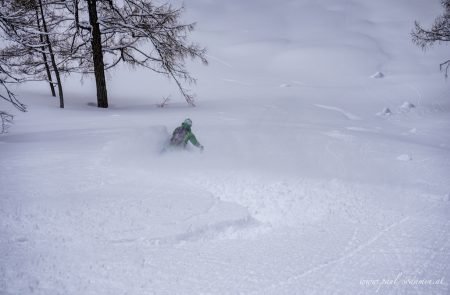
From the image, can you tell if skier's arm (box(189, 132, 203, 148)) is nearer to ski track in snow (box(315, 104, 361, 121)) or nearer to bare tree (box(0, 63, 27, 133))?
bare tree (box(0, 63, 27, 133))

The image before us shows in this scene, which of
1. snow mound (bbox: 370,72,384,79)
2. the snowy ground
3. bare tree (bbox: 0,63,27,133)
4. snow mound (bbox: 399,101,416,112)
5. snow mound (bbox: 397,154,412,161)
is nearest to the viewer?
the snowy ground

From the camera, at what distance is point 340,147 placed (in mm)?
7520

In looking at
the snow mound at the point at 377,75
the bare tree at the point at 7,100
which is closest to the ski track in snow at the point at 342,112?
the snow mound at the point at 377,75

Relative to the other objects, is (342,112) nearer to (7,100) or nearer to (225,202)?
(225,202)

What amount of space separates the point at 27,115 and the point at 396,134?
31.5 feet

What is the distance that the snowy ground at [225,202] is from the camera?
3.14 metres

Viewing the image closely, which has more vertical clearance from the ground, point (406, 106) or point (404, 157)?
point (406, 106)

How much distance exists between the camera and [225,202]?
461 centimetres

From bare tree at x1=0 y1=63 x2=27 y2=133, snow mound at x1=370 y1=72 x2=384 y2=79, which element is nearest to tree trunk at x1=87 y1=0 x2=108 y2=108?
bare tree at x1=0 y1=63 x2=27 y2=133

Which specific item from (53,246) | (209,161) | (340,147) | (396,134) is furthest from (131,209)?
(396,134)

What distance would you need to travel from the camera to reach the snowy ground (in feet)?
10.3

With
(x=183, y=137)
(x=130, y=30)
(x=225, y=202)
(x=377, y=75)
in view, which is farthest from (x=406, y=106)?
(x=225, y=202)

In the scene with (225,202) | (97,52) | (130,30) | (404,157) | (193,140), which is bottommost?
(225,202)

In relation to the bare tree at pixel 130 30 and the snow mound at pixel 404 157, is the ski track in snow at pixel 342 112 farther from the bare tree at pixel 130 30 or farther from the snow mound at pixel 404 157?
the bare tree at pixel 130 30
